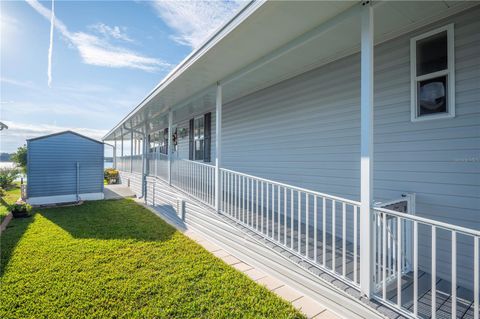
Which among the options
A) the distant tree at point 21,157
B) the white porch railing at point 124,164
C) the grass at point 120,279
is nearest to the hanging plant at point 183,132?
the white porch railing at point 124,164

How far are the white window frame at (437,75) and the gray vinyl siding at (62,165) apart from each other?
10848 millimetres

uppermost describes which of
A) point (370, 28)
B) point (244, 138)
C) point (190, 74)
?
point (190, 74)

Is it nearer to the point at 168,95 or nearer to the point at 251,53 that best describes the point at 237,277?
the point at 251,53

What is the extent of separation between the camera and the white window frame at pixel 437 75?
2.87m

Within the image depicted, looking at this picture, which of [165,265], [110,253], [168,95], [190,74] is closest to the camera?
[165,265]

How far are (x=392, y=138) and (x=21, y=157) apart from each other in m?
18.7

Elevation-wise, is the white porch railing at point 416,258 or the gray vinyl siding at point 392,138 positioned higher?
the gray vinyl siding at point 392,138

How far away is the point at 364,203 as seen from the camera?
96.1 inches

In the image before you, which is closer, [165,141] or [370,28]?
[370,28]

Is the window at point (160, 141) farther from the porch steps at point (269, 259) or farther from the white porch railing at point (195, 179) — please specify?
the porch steps at point (269, 259)

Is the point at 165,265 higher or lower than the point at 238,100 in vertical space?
lower

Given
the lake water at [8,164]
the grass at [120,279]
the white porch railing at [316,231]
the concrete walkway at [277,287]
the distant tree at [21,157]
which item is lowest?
the concrete walkway at [277,287]

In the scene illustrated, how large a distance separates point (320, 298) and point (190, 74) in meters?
4.35

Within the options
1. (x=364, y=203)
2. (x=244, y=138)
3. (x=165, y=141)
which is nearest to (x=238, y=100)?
(x=244, y=138)
